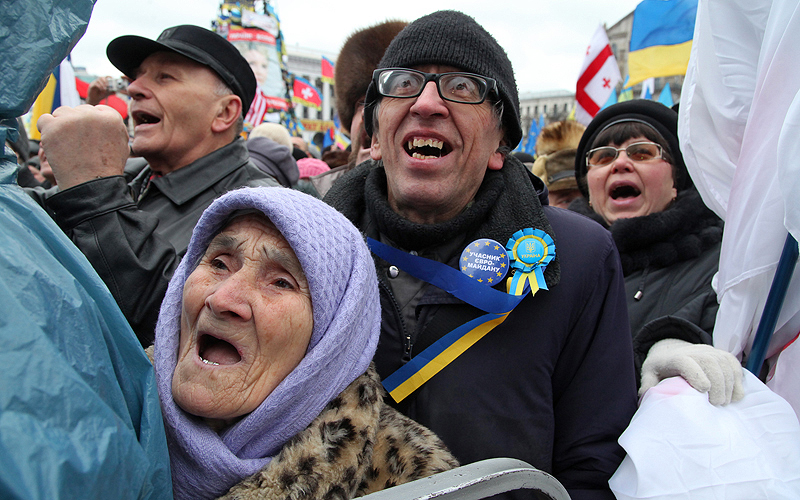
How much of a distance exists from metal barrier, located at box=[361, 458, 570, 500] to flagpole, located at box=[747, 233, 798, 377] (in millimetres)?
1053

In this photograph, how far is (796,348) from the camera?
1642mm

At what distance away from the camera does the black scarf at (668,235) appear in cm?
252

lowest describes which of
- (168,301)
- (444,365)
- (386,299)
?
(444,365)

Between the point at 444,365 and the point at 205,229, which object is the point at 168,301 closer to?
the point at 205,229

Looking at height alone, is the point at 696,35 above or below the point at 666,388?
above

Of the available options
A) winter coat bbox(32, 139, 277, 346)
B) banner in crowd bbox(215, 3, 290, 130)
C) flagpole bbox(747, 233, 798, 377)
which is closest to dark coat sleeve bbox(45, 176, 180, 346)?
winter coat bbox(32, 139, 277, 346)

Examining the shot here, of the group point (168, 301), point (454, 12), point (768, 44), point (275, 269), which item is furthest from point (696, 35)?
point (168, 301)

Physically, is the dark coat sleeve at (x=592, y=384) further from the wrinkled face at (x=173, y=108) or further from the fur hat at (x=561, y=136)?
the fur hat at (x=561, y=136)

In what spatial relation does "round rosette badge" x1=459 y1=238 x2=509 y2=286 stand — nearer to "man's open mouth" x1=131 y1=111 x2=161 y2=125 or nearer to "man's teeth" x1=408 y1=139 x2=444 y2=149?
"man's teeth" x1=408 y1=139 x2=444 y2=149

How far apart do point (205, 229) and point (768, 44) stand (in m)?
1.80

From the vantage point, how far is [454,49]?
1734mm

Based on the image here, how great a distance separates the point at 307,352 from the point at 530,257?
753 mm

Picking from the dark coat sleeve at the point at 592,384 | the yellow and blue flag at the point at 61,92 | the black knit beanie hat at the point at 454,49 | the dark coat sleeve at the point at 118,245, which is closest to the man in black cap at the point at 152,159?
the dark coat sleeve at the point at 118,245

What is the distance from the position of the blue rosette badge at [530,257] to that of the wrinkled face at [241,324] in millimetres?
670
